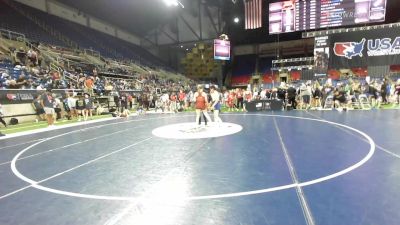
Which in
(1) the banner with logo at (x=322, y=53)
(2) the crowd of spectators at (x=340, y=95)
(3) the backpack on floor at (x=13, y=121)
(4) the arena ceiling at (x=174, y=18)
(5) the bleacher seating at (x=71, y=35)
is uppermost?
(4) the arena ceiling at (x=174, y=18)

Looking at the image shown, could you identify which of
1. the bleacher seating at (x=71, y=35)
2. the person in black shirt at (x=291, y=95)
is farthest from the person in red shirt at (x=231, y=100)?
the bleacher seating at (x=71, y=35)

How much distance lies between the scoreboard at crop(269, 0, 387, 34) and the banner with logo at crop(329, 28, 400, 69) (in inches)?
54.4

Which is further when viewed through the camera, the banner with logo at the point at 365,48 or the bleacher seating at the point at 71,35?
the bleacher seating at the point at 71,35

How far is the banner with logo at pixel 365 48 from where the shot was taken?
19.7 m

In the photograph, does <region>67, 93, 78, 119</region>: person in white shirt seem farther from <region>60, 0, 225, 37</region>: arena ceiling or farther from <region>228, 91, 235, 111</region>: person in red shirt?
<region>60, 0, 225, 37</region>: arena ceiling

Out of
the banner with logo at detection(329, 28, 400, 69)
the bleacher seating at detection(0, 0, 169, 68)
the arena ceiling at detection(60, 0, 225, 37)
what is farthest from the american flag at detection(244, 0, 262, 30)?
the bleacher seating at detection(0, 0, 169, 68)

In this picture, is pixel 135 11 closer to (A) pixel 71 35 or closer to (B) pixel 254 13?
(A) pixel 71 35

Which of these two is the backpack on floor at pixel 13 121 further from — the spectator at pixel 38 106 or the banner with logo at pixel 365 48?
the banner with logo at pixel 365 48

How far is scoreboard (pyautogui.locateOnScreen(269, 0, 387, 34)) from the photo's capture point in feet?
61.6

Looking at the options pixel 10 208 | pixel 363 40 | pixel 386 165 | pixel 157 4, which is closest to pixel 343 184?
pixel 386 165

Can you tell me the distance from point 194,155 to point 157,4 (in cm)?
3141

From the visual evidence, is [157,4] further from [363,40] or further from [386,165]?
[386,165]

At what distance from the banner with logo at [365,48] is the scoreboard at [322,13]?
1382 millimetres

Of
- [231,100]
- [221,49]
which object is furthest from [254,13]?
[231,100]
